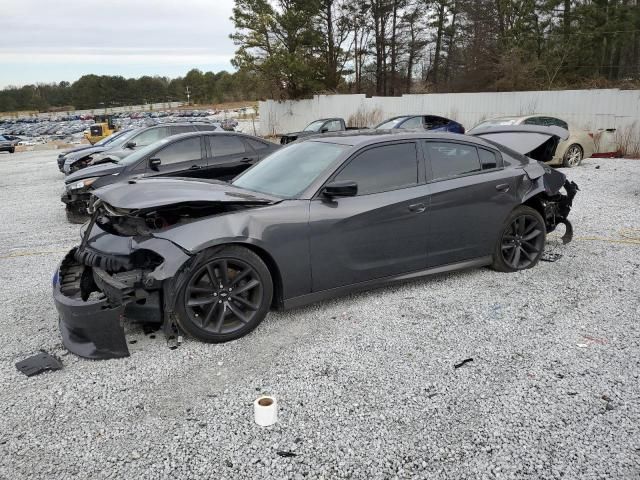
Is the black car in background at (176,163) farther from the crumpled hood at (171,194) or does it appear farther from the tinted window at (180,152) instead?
the crumpled hood at (171,194)

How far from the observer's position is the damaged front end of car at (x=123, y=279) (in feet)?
11.8

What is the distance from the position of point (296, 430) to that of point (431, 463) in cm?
75

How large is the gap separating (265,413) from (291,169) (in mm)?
2437

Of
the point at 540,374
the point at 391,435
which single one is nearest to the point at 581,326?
the point at 540,374

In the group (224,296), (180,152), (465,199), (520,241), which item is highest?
(180,152)

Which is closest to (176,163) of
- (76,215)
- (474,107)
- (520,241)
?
(76,215)

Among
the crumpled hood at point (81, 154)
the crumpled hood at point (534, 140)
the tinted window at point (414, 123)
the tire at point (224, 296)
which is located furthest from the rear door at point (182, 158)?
the tinted window at point (414, 123)

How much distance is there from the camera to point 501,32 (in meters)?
31.1

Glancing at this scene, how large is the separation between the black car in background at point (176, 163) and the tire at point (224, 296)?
510 centimetres

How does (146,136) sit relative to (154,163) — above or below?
above

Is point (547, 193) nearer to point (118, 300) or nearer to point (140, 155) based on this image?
point (118, 300)

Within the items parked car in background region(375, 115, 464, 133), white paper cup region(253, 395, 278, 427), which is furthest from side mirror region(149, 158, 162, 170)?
parked car in background region(375, 115, 464, 133)

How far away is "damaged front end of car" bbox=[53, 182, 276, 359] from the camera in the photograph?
3.59m

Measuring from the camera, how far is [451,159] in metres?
4.99
